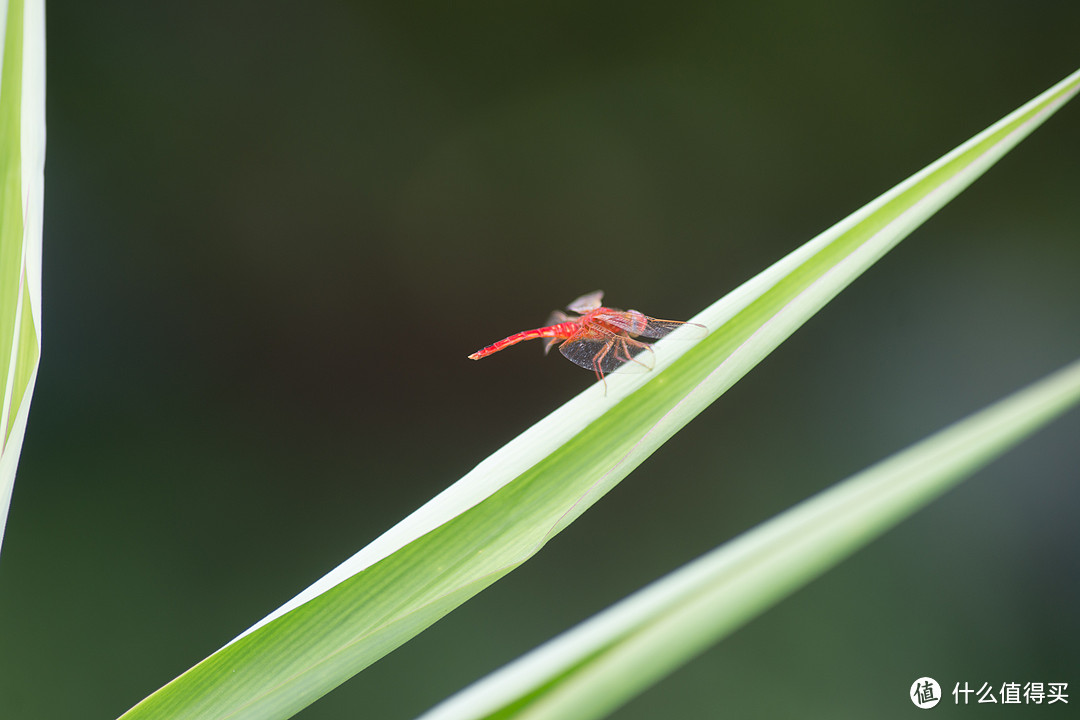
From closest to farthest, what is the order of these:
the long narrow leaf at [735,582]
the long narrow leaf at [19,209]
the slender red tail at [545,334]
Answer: the long narrow leaf at [735,582] → the long narrow leaf at [19,209] → the slender red tail at [545,334]

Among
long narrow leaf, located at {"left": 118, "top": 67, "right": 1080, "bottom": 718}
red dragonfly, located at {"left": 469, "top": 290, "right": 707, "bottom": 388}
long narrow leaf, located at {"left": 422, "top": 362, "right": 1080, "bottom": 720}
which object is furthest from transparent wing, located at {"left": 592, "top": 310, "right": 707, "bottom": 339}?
long narrow leaf, located at {"left": 422, "top": 362, "right": 1080, "bottom": 720}

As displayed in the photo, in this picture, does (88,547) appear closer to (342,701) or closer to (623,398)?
(342,701)

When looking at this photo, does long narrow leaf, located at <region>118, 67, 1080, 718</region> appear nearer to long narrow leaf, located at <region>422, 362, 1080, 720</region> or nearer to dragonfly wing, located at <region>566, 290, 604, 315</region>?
long narrow leaf, located at <region>422, 362, 1080, 720</region>

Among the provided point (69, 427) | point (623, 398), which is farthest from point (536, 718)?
point (69, 427)

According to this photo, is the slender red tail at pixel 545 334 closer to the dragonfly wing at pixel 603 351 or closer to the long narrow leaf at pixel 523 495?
the dragonfly wing at pixel 603 351

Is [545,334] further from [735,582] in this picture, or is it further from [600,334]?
[735,582]

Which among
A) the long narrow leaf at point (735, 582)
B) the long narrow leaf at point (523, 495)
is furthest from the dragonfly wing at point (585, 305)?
the long narrow leaf at point (735, 582)
